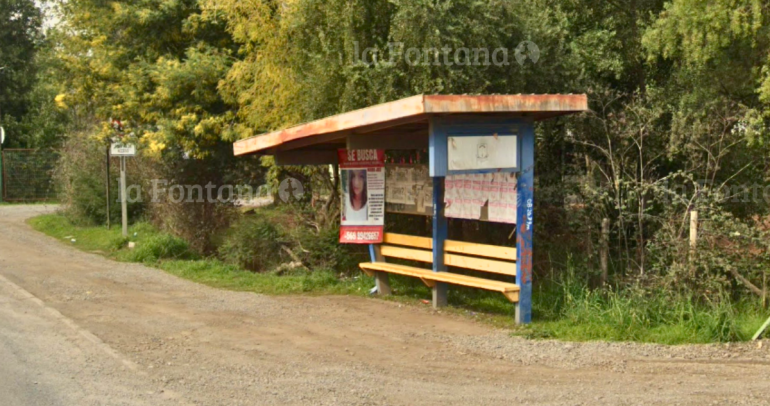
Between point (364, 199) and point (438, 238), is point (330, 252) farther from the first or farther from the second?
point (438, 238)

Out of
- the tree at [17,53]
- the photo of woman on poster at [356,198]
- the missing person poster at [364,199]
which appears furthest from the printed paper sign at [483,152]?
the tree at [17,53]

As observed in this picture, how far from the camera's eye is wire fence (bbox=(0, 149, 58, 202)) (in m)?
32.4

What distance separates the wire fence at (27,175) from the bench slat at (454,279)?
25.4m

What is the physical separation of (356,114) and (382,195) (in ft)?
8.55

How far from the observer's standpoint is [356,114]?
28.3ft

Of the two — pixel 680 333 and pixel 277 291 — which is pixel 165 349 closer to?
pixel 277 291

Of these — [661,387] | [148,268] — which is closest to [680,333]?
[661,387]

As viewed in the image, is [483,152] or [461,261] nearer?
[483,152]

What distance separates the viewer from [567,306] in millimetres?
9055

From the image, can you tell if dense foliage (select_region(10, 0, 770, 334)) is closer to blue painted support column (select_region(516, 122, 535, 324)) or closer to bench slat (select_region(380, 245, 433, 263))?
blue painted support column (select_region(516, 122, 535, 324))

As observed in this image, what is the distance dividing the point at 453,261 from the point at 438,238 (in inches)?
15.7

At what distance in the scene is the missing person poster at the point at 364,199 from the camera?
11016mm

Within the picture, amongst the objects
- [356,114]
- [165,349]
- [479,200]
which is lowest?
[165,349]

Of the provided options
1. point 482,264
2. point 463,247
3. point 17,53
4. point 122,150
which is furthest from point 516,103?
point 17,53
